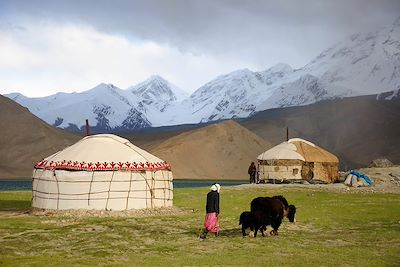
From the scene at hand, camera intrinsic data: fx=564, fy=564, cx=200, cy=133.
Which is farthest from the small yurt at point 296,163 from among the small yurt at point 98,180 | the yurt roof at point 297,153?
the small yurt at point 98,180

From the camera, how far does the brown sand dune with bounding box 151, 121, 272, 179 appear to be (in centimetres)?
8106

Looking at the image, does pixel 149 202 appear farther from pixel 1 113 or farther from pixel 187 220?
pixel 1 113

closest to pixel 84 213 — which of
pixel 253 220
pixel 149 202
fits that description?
pixel 149 202

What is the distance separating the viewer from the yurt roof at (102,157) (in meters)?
18.1

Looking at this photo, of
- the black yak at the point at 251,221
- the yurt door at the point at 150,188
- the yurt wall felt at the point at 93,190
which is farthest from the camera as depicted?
the yurt door at the point at 150,188

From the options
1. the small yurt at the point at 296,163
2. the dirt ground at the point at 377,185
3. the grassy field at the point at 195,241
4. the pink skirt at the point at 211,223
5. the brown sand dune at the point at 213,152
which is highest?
the brown sand dune at the point at 213,152

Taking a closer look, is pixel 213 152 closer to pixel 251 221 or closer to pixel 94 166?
pixel 94 166

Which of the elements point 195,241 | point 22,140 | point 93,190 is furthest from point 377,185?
point 22,140

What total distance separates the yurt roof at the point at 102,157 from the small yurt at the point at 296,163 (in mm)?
15621

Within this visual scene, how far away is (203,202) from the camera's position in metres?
22.4

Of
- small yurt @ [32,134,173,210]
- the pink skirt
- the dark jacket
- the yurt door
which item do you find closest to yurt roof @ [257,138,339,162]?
small yurt @ [32,134,173,210]

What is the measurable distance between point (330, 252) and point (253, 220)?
2.46m

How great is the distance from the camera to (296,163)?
112 ft

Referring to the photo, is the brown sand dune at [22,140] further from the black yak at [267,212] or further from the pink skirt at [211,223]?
the black yak at [267,212]
